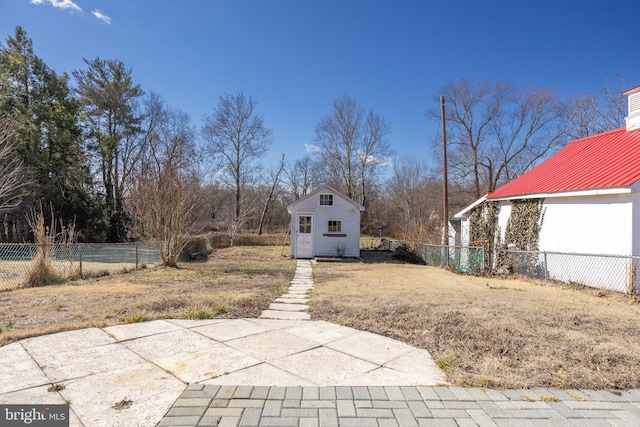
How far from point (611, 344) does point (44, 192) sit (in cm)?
2838

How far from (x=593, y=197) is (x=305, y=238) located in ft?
37.0

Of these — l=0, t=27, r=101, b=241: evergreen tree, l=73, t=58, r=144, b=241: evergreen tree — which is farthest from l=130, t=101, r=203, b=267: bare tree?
l=73, t=58, r=144, b=241: evergreen tree

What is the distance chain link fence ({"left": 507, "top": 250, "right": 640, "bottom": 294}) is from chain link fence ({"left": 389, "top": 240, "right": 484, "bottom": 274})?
1.26m

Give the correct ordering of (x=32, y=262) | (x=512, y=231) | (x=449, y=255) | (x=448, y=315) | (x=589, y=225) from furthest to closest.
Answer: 1. (x=449, y=255)
2. (x=512, y=231)
3. (x=589, y=225)
4. (x=32, y=262)
5. (x=448, y=315)

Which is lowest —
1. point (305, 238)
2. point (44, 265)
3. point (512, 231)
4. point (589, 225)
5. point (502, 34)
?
point (44, 265)

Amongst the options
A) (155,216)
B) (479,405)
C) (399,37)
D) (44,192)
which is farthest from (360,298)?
(44,192)

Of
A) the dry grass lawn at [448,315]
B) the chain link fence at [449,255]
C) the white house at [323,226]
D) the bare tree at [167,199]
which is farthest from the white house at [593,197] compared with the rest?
the bare tree at [167,199]

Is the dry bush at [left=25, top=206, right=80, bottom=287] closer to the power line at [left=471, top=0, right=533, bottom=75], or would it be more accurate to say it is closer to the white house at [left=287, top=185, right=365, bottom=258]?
the white house at [left=287, top=185, right=365, bottom=258]

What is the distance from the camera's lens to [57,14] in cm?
1059

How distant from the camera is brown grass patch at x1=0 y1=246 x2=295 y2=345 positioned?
4895 mm

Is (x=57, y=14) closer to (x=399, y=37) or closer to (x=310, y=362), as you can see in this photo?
(x=399, y=37)

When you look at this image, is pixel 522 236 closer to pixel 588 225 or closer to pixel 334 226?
pixel 588 225

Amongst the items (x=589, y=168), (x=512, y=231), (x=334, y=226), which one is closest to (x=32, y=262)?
(x=334, y=226)

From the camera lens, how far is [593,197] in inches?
372
